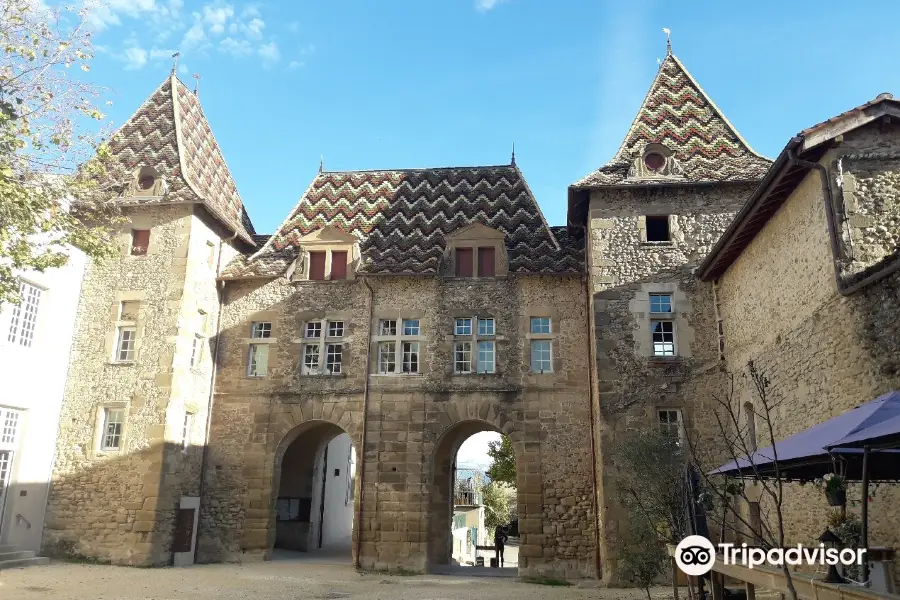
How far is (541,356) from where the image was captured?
1591cm

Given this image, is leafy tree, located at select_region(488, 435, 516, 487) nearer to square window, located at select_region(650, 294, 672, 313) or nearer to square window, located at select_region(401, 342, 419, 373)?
square window, located at select_region(401, 342, 419, 373)

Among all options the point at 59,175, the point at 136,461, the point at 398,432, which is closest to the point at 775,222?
the point at 398,432

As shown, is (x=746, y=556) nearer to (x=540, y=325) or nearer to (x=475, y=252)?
(x=540, y=325)

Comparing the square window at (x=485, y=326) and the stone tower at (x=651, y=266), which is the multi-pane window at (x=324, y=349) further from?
the stone tower at (x=651, y=266)

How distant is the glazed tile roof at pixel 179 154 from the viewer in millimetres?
16828

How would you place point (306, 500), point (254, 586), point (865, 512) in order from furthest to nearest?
point (306, 500) → point (254, 586) → point (865, 512)

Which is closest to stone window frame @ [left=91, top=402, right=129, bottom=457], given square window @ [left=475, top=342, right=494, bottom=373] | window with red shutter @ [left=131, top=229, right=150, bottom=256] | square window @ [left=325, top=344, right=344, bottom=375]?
window with red shutter @ [left=131, top=229, right=150, bottom=256]

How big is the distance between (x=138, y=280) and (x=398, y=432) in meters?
6.73

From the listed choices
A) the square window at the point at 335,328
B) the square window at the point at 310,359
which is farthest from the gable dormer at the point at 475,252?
the square window at the point at 310,359

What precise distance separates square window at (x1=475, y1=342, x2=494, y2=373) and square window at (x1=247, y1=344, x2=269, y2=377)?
16.2 feet

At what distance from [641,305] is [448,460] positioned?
5.78 metres

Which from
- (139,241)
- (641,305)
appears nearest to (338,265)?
(139,241)

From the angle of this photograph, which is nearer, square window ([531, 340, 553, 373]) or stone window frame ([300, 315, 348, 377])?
square window ([531, 340, 553, 373])

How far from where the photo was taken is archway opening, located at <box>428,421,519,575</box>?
16.1 m
